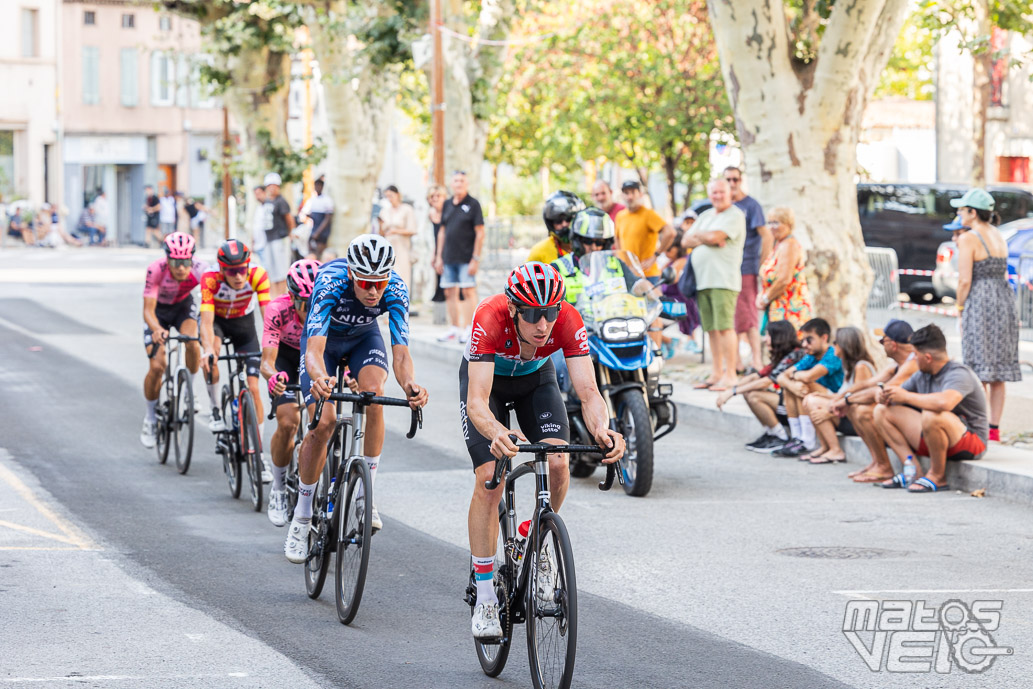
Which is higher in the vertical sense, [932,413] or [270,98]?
[270,98]

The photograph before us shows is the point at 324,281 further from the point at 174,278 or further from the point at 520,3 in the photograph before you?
the point at 520,3

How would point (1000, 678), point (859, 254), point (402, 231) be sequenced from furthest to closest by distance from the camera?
point (402, 231) → point (859, 254) → point (1000, 678)

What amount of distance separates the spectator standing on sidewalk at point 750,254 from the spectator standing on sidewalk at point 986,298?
11.1ft

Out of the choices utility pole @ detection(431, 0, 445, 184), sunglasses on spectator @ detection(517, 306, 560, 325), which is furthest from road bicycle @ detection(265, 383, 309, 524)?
utility pole @ detection(431, 0, 445, 184)

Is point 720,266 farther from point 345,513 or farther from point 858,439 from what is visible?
point 345,513

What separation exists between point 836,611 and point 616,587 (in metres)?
1.15

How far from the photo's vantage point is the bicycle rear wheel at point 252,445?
1013cm

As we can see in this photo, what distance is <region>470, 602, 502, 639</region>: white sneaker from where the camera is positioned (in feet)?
21.0

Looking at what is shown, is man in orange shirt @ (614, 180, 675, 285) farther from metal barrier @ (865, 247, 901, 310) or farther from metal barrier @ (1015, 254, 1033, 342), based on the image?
metal barrier @ (865, 247, 901, 310)

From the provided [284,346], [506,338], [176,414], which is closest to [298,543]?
[284,346]

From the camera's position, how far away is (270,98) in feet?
97.5

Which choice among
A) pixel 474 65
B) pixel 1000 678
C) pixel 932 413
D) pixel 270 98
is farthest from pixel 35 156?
pixel 1000 678

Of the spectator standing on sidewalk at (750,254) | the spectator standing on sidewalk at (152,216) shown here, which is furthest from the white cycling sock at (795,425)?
the spectator standing on sidewalk at (152,216)

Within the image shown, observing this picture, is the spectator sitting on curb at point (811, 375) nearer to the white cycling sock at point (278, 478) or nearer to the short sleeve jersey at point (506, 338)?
the white cycling sock at point (278, 478)
